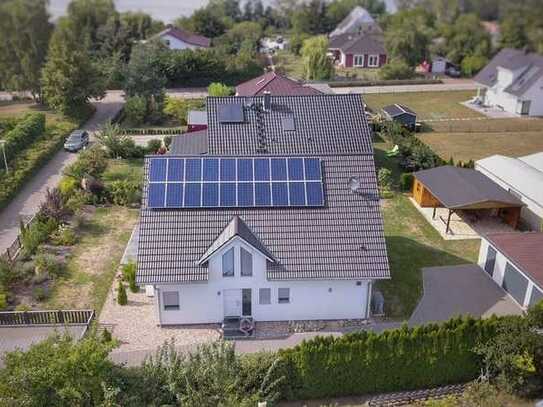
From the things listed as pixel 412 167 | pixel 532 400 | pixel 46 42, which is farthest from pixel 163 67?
pixel 532 400

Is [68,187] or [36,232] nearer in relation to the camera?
[36,232]

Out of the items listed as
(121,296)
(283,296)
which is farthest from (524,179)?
(121,296)

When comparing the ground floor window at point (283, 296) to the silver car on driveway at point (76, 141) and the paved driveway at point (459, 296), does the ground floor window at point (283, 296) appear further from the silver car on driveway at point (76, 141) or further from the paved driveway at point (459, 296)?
the silver car on driveway at point (76, 141)

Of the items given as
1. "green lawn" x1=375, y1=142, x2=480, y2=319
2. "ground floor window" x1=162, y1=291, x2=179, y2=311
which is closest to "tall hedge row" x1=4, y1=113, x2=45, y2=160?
"ground floor window" x1=162, y1=291, x2=179, y2=311

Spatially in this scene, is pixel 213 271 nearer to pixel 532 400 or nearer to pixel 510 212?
pixel 532 400

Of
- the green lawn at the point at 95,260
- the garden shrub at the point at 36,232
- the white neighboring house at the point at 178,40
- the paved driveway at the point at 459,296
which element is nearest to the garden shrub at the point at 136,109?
the green lawn at the point at 95,260

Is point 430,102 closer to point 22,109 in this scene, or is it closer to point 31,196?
point 22,109
